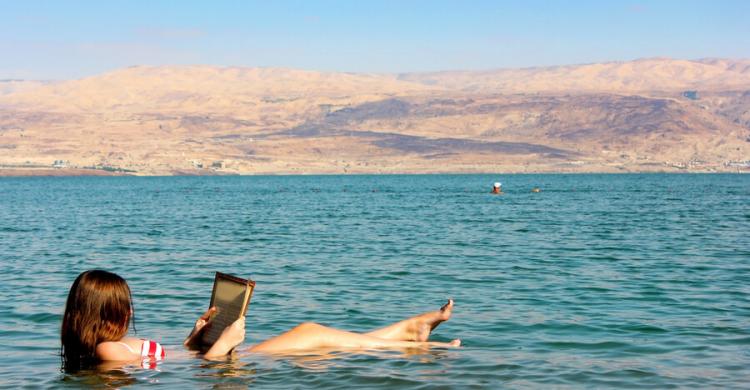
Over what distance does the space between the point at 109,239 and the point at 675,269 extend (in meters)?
21.7

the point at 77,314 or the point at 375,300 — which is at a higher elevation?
the point at 77,314

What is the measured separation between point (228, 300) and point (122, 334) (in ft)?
4.42

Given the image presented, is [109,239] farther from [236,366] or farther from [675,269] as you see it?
[236,366]

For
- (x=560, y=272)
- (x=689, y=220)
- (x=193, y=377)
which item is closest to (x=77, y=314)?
(x=193, y=377)

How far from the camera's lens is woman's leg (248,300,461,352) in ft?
39.0

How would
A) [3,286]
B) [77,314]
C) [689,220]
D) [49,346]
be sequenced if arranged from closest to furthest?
[77,314]
[49,346]
[3,286]
[689,220]

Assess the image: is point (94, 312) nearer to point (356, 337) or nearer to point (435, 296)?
point (356, 337)

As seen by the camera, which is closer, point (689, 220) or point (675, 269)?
point (675, 269)

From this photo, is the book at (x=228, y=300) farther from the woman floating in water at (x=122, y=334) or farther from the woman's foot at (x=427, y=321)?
the woman's foot at (x=427, y=321)

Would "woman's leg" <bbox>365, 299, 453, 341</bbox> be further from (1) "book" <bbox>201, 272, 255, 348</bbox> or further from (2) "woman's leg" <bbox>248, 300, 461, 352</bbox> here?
(1) "book" <bbox>201, 272, 255, 348</bbox>

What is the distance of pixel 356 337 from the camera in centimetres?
1215

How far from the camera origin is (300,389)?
1080 centimetres

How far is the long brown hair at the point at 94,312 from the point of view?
29.7 feet

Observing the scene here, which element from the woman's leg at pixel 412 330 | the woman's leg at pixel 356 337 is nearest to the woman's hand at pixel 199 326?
the woman's leg at pixel 356 337
